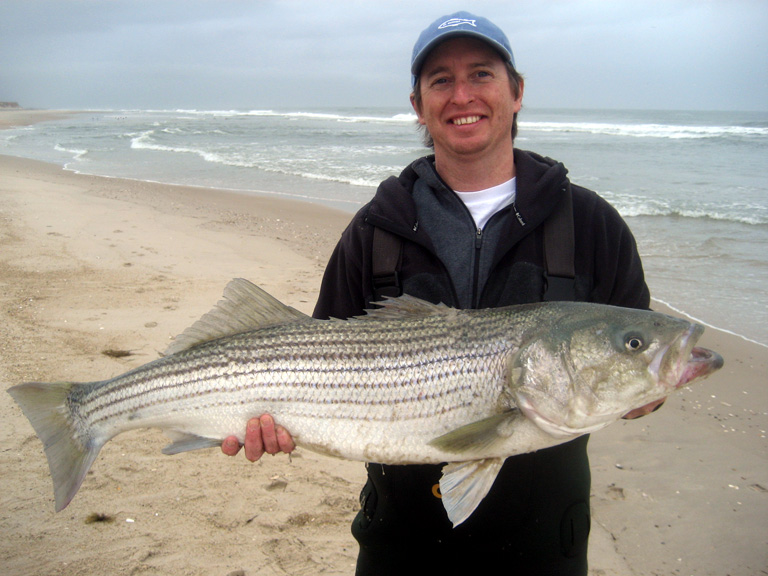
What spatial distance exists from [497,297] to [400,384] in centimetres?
73

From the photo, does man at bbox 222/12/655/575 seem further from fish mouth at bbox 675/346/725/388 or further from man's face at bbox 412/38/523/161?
fish mouth at bbox 675/346/725/388

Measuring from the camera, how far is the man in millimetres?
2818

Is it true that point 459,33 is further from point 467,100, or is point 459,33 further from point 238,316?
point 238,316

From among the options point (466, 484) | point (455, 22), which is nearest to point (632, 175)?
point (455, 22)

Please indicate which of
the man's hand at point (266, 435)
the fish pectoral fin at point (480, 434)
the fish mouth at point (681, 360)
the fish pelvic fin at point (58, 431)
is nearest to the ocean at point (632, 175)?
the fish mouth at point (681, 360)

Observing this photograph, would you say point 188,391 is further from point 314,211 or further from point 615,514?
point 314,211

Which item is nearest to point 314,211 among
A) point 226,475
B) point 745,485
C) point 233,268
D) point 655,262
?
point 233,268

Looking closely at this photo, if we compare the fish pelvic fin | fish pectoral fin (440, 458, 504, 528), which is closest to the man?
fish pectoral fin (440, 458, 504, 528)

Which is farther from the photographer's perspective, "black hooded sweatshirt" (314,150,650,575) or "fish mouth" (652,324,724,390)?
"black hooded sweatshirt" (314,150,650,575)

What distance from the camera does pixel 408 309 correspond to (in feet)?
9.25

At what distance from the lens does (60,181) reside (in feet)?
59.9

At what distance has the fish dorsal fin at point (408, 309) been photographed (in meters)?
2.79

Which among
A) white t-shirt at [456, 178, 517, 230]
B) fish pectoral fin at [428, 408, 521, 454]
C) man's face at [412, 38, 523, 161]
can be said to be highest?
man's face at [412, 38, 523, 161]

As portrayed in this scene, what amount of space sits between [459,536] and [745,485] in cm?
313
